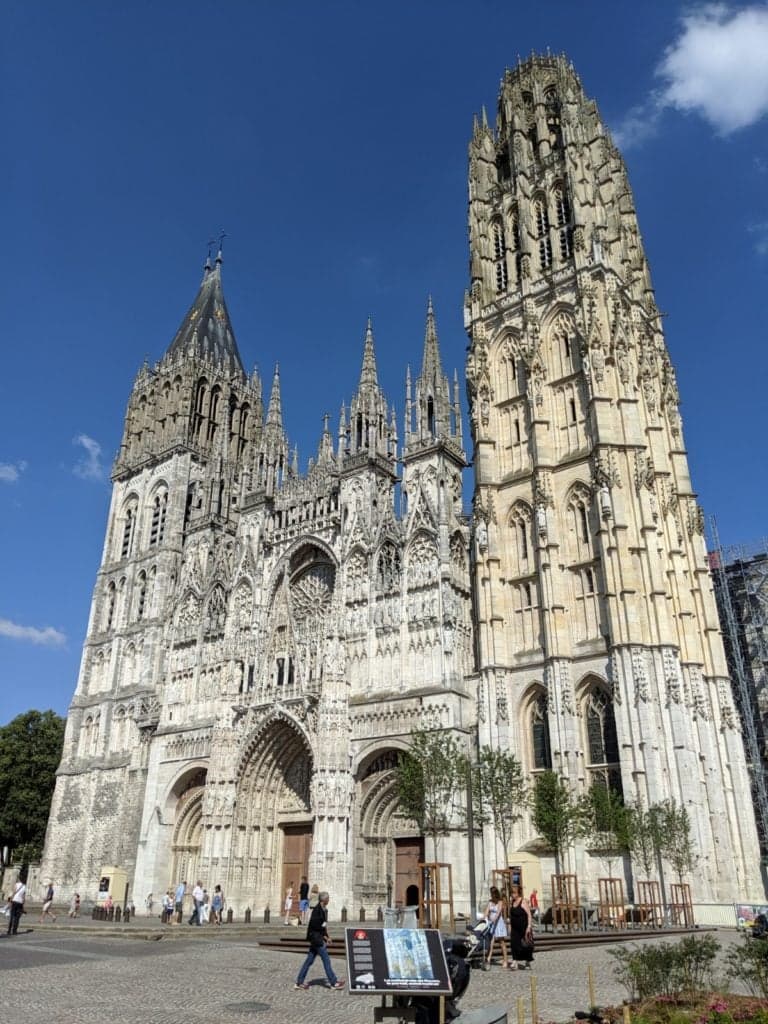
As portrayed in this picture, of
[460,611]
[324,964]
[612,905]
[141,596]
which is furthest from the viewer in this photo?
[141,596]

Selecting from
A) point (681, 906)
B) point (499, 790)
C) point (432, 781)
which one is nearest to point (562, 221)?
point (499, 790)

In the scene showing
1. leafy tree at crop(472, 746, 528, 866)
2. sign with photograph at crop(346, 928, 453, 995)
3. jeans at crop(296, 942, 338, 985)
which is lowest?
jeans at crop(296, 942, 338, 985)

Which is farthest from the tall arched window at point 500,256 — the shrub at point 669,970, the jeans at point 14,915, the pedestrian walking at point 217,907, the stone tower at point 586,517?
the shrub at point 669,970

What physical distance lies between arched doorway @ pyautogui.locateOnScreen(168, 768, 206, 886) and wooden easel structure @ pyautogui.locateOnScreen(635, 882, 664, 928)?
21.3m

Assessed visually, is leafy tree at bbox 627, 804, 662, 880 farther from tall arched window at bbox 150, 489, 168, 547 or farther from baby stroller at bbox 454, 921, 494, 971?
tall arched window at bbox 150, 489, 168, 547

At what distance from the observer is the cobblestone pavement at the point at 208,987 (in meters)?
10.6

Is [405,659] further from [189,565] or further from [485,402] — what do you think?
[189,565]

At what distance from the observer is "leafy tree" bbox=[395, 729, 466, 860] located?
27.4 m

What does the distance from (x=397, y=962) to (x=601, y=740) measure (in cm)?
2263

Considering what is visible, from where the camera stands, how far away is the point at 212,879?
34312 millimetres

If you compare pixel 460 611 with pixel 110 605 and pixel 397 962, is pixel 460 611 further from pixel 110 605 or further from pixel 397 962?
pixel 397 962

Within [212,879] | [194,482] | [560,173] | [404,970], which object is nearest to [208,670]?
[212,879]

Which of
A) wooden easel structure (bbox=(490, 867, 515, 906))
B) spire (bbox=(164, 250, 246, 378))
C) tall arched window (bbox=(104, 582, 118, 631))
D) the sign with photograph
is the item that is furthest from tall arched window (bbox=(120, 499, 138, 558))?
the sign with photograph

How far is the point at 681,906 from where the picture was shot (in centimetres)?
2562
